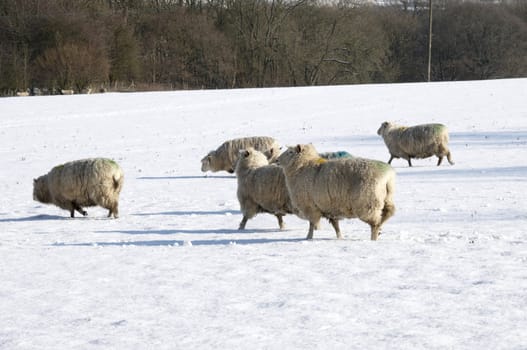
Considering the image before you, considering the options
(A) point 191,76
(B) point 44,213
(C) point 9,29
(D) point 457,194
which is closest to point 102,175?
(B) point 44,213

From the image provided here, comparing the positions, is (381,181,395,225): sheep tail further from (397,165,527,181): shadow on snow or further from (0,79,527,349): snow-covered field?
(397,165,527,181): shadow on snow

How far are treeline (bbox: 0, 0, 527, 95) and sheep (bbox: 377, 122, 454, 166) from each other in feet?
115

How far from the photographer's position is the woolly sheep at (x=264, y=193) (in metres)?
11.4

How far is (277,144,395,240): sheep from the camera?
9.55m

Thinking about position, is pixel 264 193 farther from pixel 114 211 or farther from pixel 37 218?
pixel 37 218

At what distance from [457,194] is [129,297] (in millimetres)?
8915

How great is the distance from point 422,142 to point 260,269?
41.2 feet

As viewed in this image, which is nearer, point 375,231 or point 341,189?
point 341,189

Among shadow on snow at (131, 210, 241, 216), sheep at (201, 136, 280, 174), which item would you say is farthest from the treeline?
shadow on snow at (131, 210, 241, 216)

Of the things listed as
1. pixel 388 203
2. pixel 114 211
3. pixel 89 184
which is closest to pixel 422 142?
pixel 114 211

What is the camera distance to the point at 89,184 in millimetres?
13531

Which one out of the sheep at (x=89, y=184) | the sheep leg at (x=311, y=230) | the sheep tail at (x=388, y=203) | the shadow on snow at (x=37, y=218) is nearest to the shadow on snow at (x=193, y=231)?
the sheep leg at (x=311, y=230)

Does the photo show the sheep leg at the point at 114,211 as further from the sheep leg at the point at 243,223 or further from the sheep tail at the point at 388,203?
the sheep tail at the point at 388,203

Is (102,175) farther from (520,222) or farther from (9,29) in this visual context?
(9,29)
